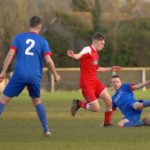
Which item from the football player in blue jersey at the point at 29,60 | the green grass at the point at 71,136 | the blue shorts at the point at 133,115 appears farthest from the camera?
the blue shorts at the point at 133,115

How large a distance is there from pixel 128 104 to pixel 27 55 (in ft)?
10.7

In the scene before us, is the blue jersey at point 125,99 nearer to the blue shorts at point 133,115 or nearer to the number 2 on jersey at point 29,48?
the blue shorts at point 133,115

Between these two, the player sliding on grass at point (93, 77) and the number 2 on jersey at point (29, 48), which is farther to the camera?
the player sliding on grass at point (93, 77)

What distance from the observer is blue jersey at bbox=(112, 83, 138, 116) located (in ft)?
43.3

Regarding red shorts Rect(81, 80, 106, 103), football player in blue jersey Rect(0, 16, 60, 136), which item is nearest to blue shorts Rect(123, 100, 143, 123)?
red shorts Rect(81, 80, 106, 103)

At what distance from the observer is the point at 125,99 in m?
13.2

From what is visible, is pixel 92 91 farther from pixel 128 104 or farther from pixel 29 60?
pixel 29 60

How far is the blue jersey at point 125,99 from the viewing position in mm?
13203

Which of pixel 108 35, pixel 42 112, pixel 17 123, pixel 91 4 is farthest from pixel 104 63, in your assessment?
pixel 42 112

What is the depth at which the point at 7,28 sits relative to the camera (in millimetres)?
50094

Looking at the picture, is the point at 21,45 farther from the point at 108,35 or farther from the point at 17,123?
the point at 108,35

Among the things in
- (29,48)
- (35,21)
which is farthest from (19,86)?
(35,21)

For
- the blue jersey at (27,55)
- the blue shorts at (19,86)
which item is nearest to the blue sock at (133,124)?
the blue shorts at (19,86)

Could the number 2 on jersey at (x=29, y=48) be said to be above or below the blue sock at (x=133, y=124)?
above
